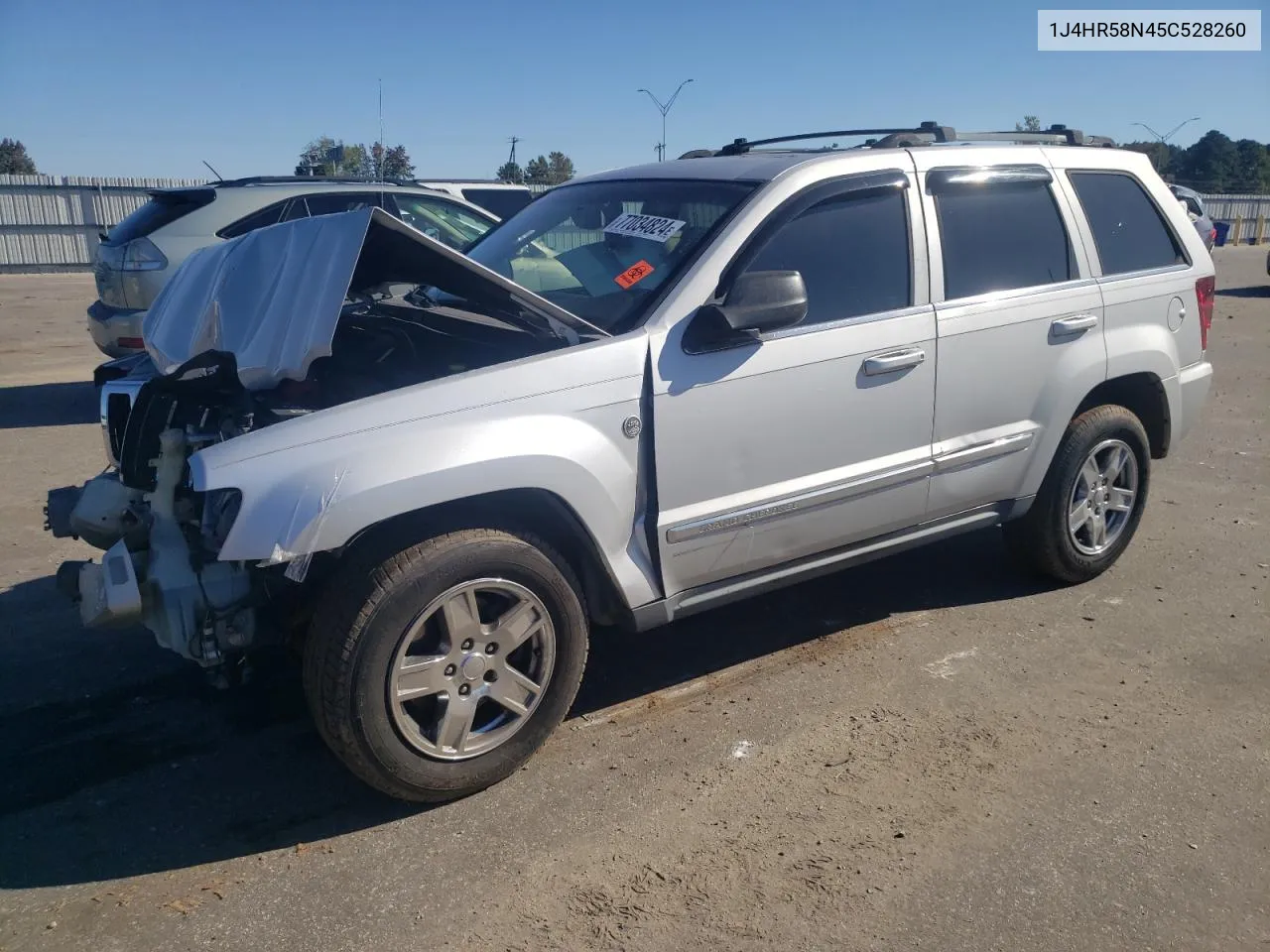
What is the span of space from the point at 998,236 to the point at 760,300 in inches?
59.6

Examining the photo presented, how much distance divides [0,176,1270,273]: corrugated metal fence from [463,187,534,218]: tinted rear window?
564 inches

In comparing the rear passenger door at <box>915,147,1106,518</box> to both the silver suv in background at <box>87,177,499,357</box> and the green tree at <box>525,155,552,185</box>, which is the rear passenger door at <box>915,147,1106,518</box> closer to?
the silver suv in background at <box>87,177,499,357</box>

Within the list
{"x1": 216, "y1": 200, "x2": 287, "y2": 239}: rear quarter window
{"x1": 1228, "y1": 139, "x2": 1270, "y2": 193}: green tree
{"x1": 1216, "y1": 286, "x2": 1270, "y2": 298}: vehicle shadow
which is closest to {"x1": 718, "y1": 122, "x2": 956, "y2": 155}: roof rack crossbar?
{"x1": 216, "y1": 200, "x2": 287, "y2": 239}: rear quarter window

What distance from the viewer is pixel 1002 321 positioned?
4.34 metres

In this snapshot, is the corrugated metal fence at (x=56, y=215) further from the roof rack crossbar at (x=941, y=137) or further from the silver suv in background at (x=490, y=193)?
the roof rack crossbar at (x=941, y=137)

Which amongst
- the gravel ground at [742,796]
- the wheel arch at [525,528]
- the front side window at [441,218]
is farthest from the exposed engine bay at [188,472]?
the front side window at [441,218]

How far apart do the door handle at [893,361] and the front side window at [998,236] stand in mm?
340

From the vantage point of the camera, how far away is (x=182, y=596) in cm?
308

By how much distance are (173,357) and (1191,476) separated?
20.5ft

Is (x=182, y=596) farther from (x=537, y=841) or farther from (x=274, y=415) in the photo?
(x=537, y=841)

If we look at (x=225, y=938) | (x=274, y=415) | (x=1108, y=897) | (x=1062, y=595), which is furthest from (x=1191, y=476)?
(x=225, y=938)

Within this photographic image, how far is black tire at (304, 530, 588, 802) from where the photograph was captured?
9.91 ft

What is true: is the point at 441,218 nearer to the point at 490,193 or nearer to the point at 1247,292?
the point at 490,193

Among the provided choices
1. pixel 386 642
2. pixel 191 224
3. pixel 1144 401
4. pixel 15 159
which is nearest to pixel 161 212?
pixel 191 224
